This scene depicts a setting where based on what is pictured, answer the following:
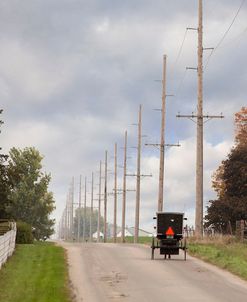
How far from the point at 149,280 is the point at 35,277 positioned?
4.19 m

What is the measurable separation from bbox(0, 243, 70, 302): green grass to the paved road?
1.72 ft

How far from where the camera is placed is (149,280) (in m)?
22.2

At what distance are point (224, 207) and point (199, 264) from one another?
1095 inches

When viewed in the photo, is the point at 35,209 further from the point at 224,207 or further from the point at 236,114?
the point at 224,207

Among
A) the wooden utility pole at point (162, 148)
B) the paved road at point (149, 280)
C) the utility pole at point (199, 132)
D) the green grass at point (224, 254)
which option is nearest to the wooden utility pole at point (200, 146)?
the utility pole at point (199, 132)

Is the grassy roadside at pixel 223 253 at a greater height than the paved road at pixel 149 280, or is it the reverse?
the grassy roadside at pixel 223 253

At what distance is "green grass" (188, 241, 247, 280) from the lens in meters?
26.3

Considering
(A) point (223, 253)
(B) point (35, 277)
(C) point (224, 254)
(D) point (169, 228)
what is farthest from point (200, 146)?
(B) point (35, 277)

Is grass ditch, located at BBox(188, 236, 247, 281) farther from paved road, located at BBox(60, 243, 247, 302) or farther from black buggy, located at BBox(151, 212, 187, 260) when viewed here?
black buggy, located at BBox(151, 212, 187, 260)

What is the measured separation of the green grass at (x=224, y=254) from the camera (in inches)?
1035

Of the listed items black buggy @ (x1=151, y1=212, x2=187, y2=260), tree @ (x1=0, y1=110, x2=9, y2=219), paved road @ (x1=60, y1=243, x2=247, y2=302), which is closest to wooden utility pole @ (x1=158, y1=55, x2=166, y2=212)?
tree @ (x1=0, y1=110, x2=9, y2=219)

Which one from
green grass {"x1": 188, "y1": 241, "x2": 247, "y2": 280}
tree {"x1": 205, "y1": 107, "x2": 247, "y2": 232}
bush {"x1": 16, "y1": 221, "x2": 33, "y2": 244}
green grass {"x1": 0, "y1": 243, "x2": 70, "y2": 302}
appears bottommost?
green grass {"x1": 0, "y1": 243, "x2": 70, "y2": 302}

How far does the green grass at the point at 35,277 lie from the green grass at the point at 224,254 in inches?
278

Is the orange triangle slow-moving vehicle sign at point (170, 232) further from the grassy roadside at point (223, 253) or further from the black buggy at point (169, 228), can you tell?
the grassy roadside at point (223, 253)
